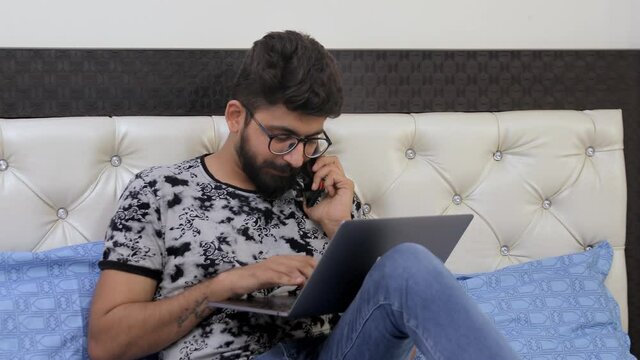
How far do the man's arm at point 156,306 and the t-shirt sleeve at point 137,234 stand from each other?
0.02 m

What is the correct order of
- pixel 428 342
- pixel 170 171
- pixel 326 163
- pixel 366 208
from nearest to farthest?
1. pixel 428 342
2. pixel 170 171
3. pixel 326 163
4. pixel 366 208

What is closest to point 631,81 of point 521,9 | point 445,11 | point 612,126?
point 612,126

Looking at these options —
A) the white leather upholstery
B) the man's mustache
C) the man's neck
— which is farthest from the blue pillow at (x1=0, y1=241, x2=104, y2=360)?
the man's mustache

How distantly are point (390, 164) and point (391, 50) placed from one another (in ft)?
0.92

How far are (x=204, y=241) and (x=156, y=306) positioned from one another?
168 millimetres

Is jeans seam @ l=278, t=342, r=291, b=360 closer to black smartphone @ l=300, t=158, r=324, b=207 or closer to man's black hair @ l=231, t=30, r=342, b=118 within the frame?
black smartphone @ l=300, t=158, r=324, b=207

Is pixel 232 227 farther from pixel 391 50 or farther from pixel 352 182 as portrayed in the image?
pixel 391 50

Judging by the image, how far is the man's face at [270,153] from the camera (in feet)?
5.62

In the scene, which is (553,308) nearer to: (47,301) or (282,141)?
(282,141)

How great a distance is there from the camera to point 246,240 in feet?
5.67

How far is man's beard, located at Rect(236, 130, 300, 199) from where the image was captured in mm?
1739

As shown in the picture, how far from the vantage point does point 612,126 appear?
86.4 inches

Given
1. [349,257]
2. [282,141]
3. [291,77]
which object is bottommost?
[349,257]

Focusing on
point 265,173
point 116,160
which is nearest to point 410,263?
point 265,173
